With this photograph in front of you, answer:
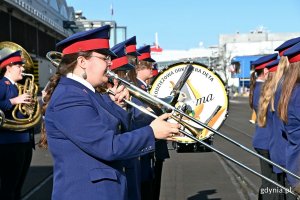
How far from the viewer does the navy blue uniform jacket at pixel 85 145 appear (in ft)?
8.18

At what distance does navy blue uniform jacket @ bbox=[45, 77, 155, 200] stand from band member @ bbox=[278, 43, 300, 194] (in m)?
1.16

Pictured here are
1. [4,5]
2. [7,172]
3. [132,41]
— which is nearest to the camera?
[132,41]

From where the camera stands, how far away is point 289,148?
3439 mm

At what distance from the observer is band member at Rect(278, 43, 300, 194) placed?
331 centimetres

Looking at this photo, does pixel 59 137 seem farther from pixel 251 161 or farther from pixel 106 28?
pixel 251 161

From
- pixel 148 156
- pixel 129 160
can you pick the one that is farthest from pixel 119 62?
pixel 129 160

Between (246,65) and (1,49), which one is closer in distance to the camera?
(1,49)

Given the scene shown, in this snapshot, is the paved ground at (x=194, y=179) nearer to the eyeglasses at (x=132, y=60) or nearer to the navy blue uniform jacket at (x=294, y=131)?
the eyeglasses at (x=132, y=60)

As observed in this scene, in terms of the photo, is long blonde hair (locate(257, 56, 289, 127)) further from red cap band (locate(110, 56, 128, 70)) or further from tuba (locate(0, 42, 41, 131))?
tuba (locate(0, 42, 41, 131))

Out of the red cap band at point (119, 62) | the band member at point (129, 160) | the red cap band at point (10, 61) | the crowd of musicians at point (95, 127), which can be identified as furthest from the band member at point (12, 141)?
the crowd of musicians at point (95, 127)

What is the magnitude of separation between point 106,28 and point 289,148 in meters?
1.51

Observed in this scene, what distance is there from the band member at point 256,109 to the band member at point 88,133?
225 cm

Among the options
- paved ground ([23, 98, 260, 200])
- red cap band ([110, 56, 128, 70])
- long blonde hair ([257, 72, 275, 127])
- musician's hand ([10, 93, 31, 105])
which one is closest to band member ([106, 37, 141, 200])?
red cap band ([110, 56, 128, 70])

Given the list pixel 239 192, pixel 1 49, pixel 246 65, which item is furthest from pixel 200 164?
pixel 246 65
